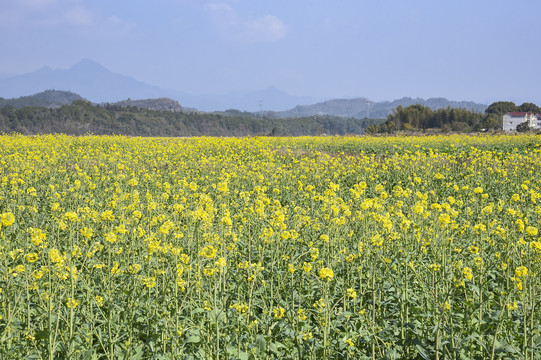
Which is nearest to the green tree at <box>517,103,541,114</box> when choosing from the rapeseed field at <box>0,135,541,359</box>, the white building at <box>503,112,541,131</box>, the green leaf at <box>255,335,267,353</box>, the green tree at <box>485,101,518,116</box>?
the green tree at <box>485,101,518,116</box>

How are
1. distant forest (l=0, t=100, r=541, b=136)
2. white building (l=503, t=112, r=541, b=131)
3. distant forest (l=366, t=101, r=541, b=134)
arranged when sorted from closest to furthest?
distant forest (l=0, t=100, r=541, b=136), distant forest (l=366, t=101, r=541, b=134), white building (l=503, t=112, r=541, b=131)

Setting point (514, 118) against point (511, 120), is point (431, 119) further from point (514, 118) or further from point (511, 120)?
point (514, 118)

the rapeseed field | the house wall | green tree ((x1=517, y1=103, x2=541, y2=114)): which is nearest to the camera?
the rapeseed field

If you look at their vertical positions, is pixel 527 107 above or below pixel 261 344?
above

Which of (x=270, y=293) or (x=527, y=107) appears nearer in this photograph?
(x=270, y=293)

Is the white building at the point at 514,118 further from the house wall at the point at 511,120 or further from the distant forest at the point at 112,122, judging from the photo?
the distant forest at the point at 112,122

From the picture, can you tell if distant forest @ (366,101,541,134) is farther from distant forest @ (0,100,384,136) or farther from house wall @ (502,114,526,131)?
distant forest @ (0,100,384,136)

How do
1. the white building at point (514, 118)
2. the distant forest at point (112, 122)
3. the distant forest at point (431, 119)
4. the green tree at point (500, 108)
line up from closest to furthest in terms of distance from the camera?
the distant forest at point (112, 122)
the distant forest at point (431, 119)
the white building at point (514, 118)
the green tree at point (500, 108)

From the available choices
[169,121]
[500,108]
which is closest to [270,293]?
[169,121]

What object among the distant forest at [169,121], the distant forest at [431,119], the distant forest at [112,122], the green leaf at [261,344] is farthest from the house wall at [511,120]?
the green leaf at [261,344]

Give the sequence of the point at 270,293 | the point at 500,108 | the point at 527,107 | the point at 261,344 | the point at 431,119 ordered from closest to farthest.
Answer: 1. the point at 261,344
2. the point at 270,293
3. the point at 431,119
4. the point at 500,108
5. the point at 527,107

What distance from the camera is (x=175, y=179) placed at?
12.4 m

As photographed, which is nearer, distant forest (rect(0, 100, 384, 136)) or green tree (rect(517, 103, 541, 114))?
distant forest (rect(0, 100, 384, 136))

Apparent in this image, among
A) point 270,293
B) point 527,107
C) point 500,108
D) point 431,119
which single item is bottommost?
point 270,293
